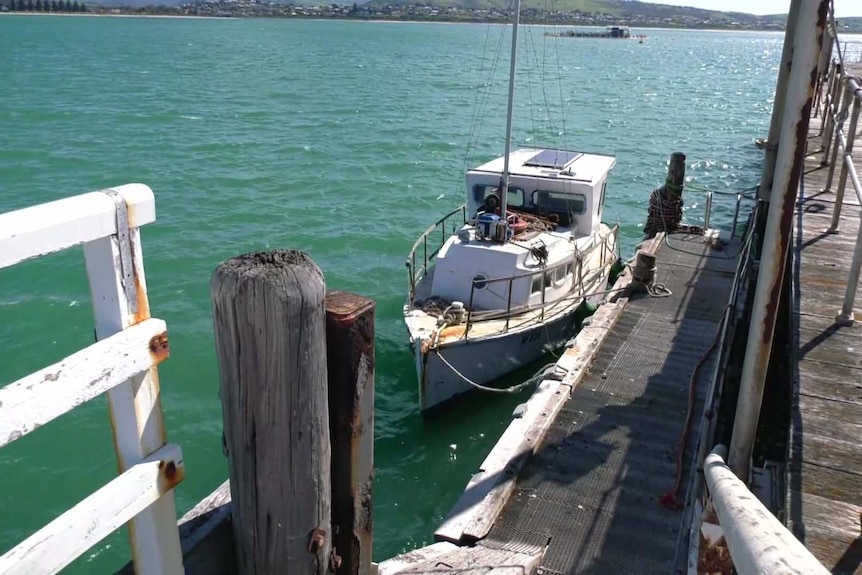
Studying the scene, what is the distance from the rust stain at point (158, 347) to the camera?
211cm

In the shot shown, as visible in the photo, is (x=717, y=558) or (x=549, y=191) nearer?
(x=717, y=558)

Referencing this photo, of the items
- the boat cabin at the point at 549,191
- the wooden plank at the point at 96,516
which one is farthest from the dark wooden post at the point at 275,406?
the boat cabin at the point at 549,191

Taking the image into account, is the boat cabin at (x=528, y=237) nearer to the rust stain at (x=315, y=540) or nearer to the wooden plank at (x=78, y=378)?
the rust stain at (x=315, y=540)

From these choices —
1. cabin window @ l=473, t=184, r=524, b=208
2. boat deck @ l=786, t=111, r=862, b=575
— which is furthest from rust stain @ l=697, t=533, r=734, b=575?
cabin window @ l=473, t=184, r=524, b=208

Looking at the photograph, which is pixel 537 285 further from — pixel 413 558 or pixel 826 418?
pixel 826 418

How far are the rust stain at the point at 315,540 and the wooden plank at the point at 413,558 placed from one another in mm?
1546


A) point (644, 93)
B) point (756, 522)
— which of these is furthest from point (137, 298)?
point (644, 93)

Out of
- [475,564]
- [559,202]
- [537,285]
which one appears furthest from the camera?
[559,202]

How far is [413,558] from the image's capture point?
568cm

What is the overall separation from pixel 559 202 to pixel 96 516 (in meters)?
13.9

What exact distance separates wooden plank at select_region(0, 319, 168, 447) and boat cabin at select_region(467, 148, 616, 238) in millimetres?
12776

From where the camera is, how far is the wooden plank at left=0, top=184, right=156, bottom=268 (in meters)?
1.76

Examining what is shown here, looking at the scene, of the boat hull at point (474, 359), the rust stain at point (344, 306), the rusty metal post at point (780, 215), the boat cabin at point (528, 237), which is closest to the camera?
the rust stain at point (344, 306)

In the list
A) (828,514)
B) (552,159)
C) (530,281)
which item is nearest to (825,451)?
(828,514)
